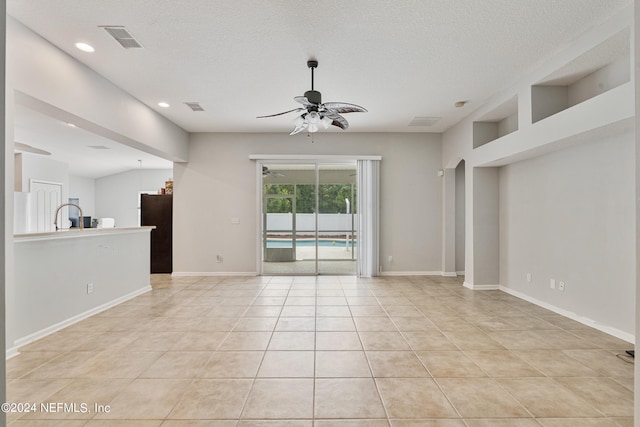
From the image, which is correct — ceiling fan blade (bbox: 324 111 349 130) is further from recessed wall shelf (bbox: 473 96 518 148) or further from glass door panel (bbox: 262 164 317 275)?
glass door panel (bbox: 262 164 317 275)

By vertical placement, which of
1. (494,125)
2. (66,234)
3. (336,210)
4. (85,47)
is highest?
(85,47)

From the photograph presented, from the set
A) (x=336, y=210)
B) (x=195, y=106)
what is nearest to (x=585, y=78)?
(x=336, y=210)

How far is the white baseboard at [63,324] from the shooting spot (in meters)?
3.03

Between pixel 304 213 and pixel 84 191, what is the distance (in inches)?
335

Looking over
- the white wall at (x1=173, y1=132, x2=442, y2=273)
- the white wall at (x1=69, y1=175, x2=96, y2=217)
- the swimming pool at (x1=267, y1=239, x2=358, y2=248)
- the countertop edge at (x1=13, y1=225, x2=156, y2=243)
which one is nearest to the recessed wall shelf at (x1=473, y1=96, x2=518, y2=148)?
the white wall at (x1=173, y1=132, x2=442, y2=273)

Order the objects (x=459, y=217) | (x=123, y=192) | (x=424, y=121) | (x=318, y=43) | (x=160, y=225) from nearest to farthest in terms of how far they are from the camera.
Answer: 1. (x=318, y=43)
2. (x=424, y=121)
3. (x=459, y=217)
4. (x=160, y=225)
5. (x=123, y=192)

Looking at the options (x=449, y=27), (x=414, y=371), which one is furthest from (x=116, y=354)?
(x=449, y=27)

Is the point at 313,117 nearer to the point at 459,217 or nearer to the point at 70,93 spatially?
the point at 70,93

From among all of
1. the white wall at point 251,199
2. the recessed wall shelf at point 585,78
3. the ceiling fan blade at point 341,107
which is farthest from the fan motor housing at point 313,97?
the white wall at point 251,199

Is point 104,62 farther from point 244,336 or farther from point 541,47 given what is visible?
point 541,47

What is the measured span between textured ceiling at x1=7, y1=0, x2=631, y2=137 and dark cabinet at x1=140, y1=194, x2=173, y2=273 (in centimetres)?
278

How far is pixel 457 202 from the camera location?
6.91 m

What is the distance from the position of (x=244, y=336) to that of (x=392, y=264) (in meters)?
4.22

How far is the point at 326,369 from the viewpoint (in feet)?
8.91
